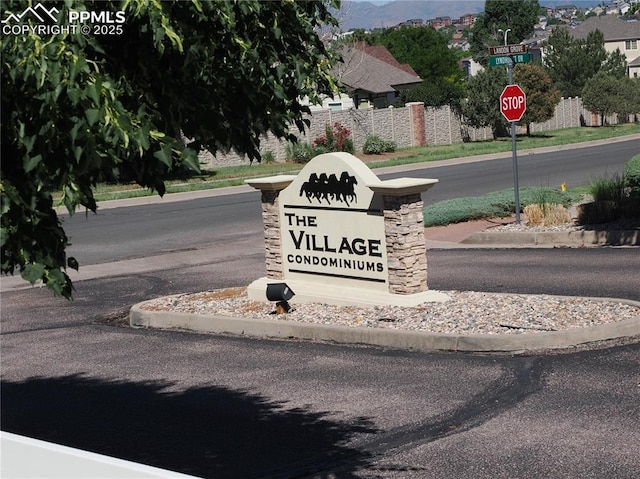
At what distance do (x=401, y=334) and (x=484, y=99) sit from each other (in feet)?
169

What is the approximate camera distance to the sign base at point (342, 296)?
13.4 meters

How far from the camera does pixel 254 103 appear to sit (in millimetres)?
6660

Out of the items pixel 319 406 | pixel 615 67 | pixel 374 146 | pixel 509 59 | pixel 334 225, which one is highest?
pixel 615 67

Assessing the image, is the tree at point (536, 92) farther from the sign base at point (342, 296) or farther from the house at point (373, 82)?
the sign base at point (342, 296)

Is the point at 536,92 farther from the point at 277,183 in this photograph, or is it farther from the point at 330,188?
the point at 330,188

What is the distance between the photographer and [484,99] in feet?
204

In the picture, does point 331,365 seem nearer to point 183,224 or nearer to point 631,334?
point 631,334

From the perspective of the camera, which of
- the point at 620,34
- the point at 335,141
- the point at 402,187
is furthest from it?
the point at 620,34

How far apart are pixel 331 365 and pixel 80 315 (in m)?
5.50

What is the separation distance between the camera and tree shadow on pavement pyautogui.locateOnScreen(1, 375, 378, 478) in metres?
8.23

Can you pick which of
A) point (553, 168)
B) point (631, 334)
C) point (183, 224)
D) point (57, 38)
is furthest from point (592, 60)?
point (57, 38)

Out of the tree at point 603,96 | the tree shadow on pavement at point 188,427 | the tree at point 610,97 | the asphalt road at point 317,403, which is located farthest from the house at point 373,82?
the tree shadow on pavement at point 188,427

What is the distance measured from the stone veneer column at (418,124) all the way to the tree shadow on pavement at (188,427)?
49.1 metres

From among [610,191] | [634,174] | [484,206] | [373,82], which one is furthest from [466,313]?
[373,82]
